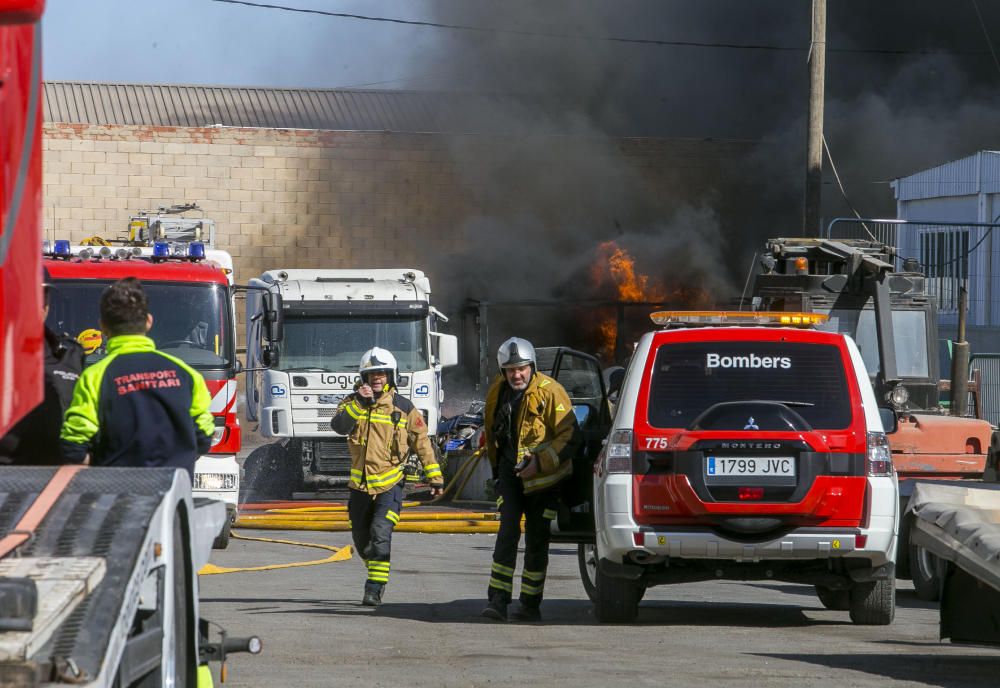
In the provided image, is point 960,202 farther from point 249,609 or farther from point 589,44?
point 249,609

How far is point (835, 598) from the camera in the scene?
10047 millimetres

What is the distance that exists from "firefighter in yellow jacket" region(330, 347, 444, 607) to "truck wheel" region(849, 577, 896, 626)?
8.80 ft

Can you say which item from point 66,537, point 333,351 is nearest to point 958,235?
point 333,351

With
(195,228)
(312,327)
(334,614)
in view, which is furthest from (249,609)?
(312,327)

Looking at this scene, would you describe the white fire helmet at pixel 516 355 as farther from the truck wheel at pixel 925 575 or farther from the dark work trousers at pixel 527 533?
the truck wheel at pixel 925 575

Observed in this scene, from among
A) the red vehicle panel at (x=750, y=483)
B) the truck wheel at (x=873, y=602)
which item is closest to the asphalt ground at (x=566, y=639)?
the truck wheel at (x=873, y=602)

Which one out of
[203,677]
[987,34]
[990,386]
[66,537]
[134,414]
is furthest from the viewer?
[987,34]

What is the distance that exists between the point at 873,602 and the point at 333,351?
11.7 m

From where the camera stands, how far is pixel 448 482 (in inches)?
773

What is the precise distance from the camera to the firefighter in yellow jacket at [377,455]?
31.8 feet

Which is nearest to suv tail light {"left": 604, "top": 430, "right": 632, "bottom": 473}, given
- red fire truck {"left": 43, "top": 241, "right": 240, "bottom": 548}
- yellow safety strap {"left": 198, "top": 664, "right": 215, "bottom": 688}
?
yellow safety strap {"left": 198, "top": 664, "right": 215, "bottom": 688}

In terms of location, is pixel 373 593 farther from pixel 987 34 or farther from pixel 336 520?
pixel 987 34

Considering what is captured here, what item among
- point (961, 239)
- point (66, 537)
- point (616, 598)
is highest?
point (961, 239)

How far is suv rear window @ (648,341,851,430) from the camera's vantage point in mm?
8695
